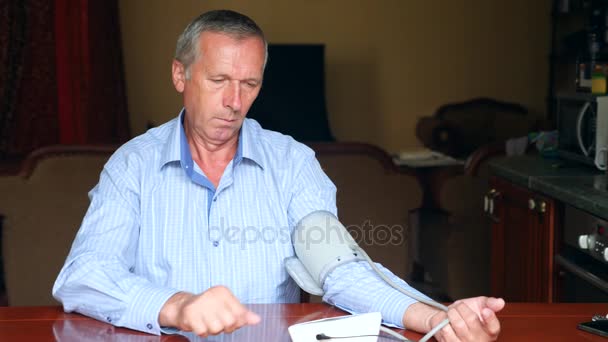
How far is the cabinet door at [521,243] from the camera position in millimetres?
2203

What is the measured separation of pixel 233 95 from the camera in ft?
4.94

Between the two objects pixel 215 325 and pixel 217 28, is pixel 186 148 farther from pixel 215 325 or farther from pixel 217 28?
pixel 215 325

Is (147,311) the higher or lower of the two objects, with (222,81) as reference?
lower

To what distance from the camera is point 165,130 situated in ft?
5.49

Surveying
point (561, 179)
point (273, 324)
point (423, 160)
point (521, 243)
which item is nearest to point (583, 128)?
point (561, 179)

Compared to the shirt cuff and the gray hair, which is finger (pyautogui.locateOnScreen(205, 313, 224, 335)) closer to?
the shirt cuff

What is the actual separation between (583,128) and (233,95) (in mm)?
1312

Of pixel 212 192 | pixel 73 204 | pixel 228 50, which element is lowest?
pixel 73 204

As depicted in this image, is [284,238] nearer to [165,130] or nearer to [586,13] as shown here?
[165,130]

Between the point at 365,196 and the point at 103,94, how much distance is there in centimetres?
200

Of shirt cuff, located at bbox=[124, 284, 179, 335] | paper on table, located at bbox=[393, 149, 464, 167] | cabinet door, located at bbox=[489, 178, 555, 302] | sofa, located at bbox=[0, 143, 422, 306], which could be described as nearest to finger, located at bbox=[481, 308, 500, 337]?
shirt cuff, located at bbox=[124, 284, 179, 335]

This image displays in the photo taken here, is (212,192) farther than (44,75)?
No

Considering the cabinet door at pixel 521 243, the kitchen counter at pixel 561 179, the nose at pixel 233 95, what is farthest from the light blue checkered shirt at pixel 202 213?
the cabinet door at pixel 521 243

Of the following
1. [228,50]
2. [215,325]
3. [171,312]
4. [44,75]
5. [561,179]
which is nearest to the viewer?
[215,325]
